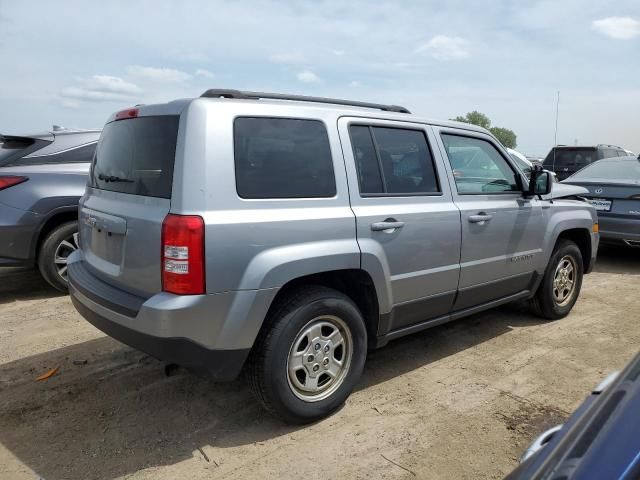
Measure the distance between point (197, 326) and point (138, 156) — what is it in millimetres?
1085

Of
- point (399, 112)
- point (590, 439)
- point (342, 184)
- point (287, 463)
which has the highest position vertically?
point (399, 112)

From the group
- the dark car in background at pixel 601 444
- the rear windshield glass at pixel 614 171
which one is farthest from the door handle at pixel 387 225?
the rear windshield glass at pixel 614 171

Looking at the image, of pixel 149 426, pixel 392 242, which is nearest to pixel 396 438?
pixel 392 242

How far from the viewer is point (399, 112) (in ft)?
12.9

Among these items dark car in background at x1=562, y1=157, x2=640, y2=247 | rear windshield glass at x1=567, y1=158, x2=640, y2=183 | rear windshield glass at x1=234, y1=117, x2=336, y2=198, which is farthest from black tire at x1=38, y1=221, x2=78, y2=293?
rear windshield glass at x1=567, y1=158, x2=640, y2=183

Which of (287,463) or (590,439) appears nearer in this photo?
(590,439)

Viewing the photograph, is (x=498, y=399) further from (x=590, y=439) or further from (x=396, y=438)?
(x=590, y=439)

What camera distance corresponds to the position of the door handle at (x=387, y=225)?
3271mm

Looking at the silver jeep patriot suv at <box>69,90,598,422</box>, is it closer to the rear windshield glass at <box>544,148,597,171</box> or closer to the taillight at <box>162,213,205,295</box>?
the taillight at <box>162,213,205,295</box>

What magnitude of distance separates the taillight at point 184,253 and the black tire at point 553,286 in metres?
3.45

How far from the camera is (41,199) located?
5391 mm

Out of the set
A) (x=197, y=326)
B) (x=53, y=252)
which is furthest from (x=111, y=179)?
(x=53, y=252)

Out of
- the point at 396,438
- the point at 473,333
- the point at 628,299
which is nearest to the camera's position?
the point at 396,438

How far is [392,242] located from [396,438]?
117 centimetres
